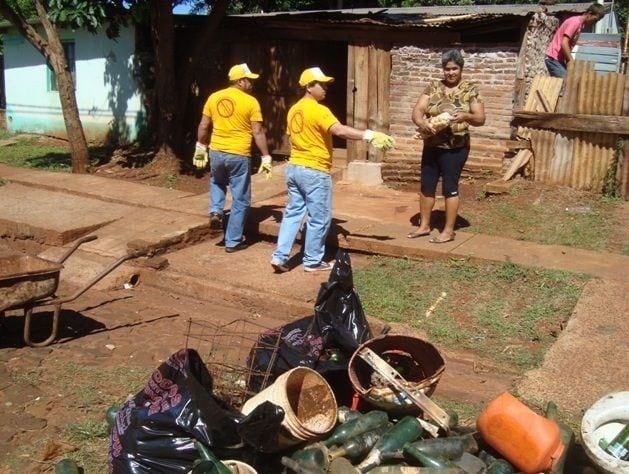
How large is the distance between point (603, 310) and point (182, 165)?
801 centimetres

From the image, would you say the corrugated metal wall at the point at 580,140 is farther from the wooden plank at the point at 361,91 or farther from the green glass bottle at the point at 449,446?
the green glass bottle at the point at 449,446

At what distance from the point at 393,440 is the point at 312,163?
3.64 m

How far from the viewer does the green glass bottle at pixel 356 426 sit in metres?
4.01

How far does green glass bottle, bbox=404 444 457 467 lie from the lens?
3678 mm

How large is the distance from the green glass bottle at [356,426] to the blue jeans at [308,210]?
322 cm

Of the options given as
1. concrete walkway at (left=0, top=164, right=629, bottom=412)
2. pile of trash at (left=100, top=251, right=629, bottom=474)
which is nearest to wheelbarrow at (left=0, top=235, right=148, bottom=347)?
concrete walkway at (left=0, top=164, right=629, bottom=412)

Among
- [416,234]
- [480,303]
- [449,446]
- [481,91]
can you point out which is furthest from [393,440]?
[481,91]

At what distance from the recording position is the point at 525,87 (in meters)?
10.8

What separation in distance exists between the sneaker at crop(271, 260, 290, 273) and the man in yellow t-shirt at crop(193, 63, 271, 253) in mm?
867

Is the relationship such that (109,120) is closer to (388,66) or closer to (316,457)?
(388,66)

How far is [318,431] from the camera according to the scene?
4.01 meters

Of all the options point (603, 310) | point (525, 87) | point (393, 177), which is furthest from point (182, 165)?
point (603, 310)

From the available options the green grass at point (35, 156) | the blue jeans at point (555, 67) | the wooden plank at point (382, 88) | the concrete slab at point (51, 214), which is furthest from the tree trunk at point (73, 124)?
the blue jeans at point (555, 67)

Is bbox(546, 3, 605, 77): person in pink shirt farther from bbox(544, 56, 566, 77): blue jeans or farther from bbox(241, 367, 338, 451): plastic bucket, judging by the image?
bbox(241, 367, 338, 451): plastic bucket
